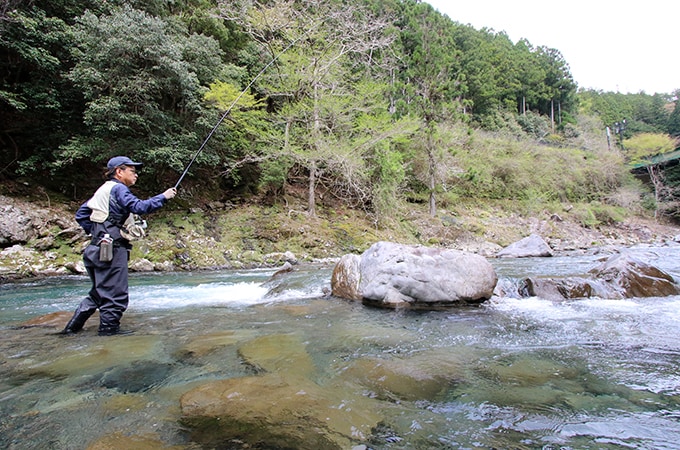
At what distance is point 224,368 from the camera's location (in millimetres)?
2357

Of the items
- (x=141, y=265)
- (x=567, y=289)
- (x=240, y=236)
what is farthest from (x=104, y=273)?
(x=240, y=236)

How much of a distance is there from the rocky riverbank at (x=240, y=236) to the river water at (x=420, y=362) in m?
4.91

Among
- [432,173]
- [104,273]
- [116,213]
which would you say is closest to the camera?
[104,273]

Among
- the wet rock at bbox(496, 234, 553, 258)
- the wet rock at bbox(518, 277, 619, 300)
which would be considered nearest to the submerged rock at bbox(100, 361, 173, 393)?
the wet rock at bbox(518, 277, 619, 300)

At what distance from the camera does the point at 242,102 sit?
508 inches

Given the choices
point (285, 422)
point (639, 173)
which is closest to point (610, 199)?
point (639, 173)

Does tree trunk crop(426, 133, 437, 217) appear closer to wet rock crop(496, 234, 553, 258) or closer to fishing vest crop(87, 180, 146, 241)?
wet rock crop(496, 234, 553, 258)

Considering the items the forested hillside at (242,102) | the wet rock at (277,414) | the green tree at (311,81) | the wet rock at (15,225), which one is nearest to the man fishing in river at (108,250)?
the wet rock at (277,414)

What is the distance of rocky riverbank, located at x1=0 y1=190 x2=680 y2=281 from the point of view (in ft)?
28.3

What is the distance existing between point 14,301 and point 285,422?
20.9ft

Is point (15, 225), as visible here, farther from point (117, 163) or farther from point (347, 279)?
point (347, 279)

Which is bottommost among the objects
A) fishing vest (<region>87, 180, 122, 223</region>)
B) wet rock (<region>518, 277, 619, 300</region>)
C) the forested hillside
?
wet rock (<region>518, 277, 619, 300</region>)

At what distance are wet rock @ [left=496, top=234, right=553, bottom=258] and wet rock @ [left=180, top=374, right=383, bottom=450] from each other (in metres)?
12.6

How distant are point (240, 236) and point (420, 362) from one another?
33.6 feet
